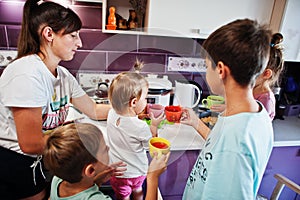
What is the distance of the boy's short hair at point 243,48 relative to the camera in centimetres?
56

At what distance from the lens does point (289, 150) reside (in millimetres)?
1346

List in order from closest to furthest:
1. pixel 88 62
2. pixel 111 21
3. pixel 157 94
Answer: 1. pixel 157 94
2. pixel 111 21
3. pixel 88 62

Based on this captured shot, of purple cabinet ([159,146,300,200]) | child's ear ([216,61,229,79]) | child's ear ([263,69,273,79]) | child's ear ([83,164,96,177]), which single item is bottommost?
purple cabinet ([159,146,300,200])

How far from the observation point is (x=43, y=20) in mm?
810

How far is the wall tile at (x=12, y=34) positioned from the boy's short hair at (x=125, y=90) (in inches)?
39.9

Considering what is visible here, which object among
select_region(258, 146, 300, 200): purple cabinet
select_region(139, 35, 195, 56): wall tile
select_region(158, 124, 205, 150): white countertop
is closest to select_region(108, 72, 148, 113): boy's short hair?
select_region(158, 124, 205, 150): white countertop

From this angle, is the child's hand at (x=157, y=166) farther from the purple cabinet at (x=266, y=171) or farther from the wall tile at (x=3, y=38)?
the wall tile at (x=3, y=38)

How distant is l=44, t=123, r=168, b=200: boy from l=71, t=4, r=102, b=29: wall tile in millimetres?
949

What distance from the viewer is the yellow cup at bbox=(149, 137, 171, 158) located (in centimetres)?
73

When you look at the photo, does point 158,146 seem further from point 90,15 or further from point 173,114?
point 90,15

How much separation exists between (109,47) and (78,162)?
1.04 metres

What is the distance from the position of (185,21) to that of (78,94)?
0.69m

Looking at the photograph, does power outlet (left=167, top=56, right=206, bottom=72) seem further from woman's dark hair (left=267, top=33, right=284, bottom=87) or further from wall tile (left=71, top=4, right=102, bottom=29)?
woman's dark hair (left=267, top=33, right=284, bottom=87)

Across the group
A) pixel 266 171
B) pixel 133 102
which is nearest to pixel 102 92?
pixel 133 102
